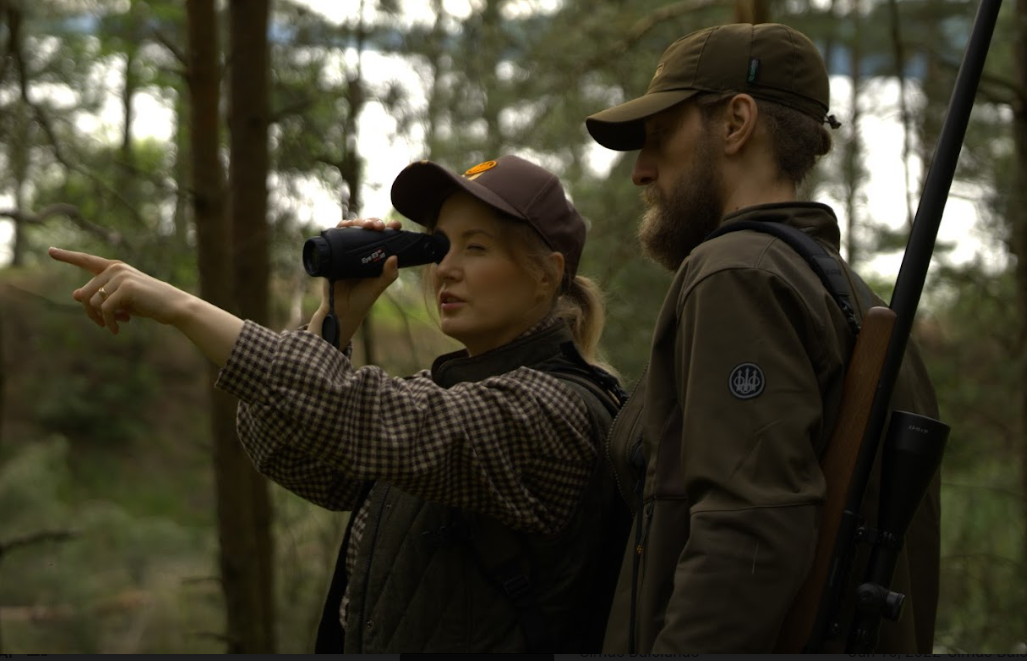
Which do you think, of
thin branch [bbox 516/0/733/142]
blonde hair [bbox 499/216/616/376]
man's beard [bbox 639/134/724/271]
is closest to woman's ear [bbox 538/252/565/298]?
blonde hair [bbox 499/216/616/376]

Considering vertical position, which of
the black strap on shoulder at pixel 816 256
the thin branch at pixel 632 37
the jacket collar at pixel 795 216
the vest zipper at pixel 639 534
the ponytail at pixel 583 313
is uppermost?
the thin branch at pixel 632 37

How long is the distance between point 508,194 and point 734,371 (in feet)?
3.12

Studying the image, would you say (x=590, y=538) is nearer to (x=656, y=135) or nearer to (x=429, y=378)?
(x=429, y=378)

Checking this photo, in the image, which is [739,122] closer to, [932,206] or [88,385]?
[932,206]

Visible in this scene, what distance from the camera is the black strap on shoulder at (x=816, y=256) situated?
2.08m

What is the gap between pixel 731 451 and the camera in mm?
1895

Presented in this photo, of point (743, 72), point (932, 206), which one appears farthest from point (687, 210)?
point (932, 206)

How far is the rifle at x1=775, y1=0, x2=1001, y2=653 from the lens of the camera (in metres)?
1.96

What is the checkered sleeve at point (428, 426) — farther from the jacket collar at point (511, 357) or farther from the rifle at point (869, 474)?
the rifle at point (869, 474)

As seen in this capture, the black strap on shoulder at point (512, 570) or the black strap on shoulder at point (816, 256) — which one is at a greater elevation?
the black strap on shoulder at point (816, 256)

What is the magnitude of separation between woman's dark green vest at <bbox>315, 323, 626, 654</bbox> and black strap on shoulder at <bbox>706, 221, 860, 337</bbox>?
60 cm

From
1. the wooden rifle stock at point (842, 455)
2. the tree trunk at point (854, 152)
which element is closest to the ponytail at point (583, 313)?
the wooden rifle stock at point (842, 455)

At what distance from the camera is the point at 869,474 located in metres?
1.99

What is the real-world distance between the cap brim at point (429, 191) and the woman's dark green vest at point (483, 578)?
1.37ft
